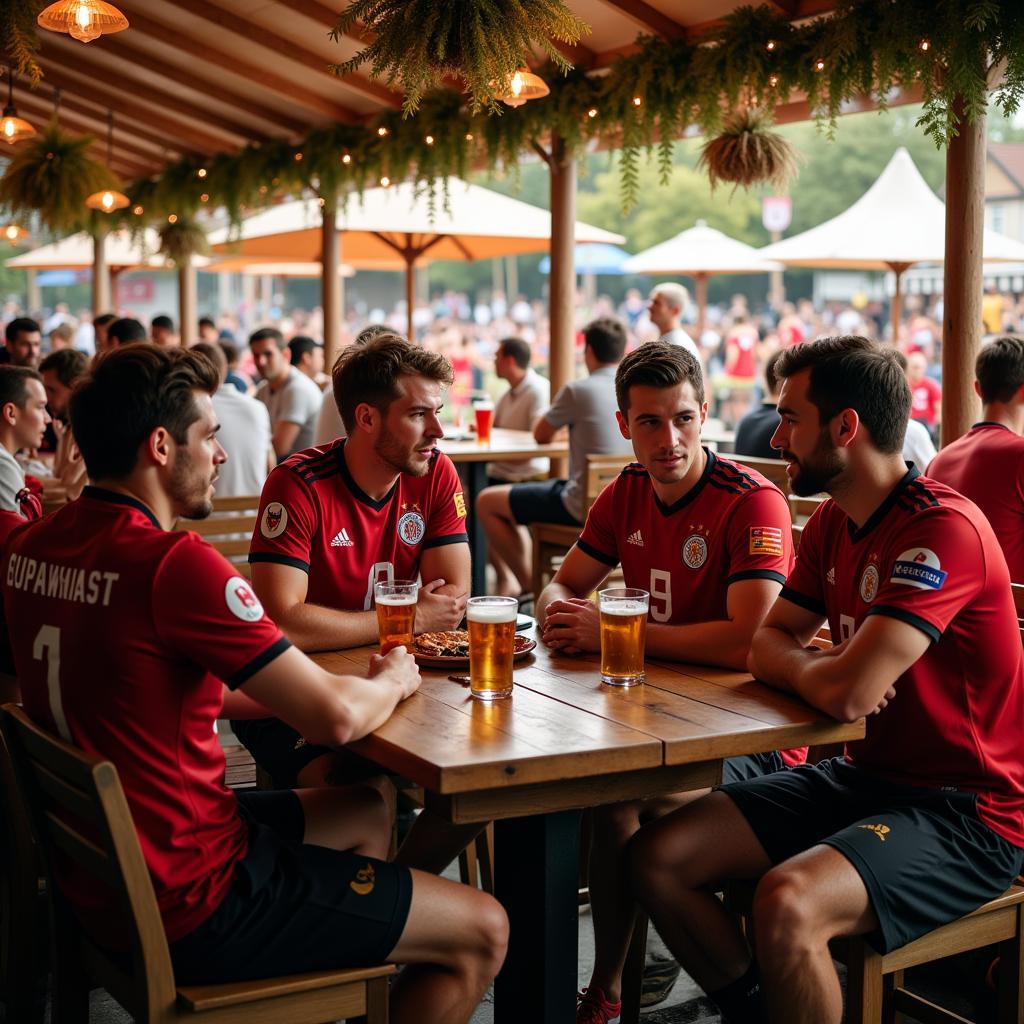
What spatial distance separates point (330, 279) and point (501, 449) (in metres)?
3.64

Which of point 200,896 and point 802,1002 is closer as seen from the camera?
point 200,896

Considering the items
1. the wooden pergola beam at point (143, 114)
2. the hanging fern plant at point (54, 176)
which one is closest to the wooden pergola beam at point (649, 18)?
the hanging fern plant at point (54, 176)

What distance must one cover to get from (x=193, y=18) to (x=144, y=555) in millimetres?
7011

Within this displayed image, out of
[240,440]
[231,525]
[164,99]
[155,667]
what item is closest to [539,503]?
[240,440]

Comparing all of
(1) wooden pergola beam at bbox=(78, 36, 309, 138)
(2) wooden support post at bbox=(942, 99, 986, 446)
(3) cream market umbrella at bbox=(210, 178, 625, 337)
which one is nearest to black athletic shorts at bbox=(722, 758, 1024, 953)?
(2) wooden support post at bbox=(942, 99, 986, 446)

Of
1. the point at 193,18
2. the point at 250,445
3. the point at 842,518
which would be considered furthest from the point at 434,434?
the point at 193,18

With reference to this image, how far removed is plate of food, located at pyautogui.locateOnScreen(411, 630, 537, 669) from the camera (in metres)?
2.50

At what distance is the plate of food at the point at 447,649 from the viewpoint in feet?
8.21

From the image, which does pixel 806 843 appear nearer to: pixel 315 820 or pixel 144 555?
pixel 315 820

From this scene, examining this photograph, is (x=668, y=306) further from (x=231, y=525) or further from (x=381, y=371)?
(x=381, y=371)

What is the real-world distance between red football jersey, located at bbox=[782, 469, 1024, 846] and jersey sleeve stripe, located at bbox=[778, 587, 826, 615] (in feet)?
0.52

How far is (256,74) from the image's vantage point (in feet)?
27.6

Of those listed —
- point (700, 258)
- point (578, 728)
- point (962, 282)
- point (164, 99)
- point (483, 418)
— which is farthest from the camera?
point (700, 258)

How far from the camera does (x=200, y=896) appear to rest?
1876 mm
